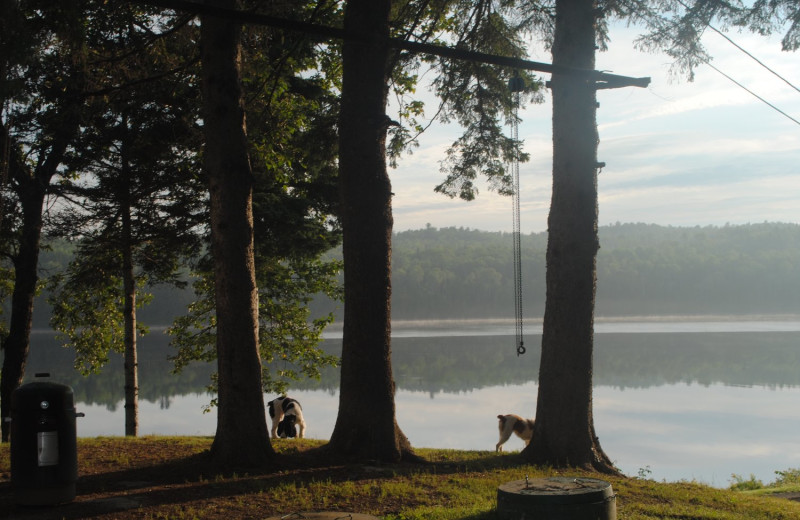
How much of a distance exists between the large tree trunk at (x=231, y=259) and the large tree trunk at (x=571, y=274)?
3474 mm

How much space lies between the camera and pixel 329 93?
53.6 ft

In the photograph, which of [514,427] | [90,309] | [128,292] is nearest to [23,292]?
[128,292]

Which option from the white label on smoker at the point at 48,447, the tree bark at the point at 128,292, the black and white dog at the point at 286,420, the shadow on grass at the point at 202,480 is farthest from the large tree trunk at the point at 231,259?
the black and white dog at the point at 286,420

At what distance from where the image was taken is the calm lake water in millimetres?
21062

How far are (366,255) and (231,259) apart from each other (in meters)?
1.61

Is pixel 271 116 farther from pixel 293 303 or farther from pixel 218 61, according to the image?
pixel 293 303

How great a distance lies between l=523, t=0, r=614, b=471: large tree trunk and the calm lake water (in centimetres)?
239

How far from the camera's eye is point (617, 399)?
30859mm

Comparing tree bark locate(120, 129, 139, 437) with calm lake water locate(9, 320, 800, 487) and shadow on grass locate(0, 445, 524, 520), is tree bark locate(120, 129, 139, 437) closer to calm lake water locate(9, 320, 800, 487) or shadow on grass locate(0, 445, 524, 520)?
calm lake water locate(9, 320, 800, 487)

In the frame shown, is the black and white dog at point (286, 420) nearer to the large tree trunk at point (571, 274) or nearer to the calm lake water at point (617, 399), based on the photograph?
the calm lake water at point (617, 399)

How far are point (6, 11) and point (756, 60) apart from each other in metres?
9.55

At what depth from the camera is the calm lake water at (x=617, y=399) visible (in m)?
21.1

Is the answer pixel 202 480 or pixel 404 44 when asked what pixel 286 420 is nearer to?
pixel 202 480

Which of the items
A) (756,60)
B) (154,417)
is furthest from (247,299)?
(154,417)
